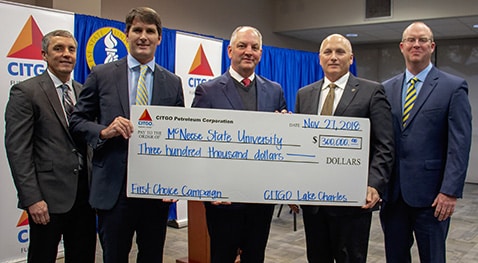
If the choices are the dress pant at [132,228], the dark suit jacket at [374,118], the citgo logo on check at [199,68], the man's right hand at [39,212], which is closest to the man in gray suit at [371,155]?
the dark suit jacket at [374,118]

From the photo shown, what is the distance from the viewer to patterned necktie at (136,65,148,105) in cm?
181

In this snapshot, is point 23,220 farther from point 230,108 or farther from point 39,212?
point 230,108

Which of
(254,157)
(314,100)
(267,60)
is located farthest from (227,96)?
(267,60)

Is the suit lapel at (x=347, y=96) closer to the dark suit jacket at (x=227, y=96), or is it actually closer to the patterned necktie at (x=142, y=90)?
the dark suit jacket at (x=227, y=96)

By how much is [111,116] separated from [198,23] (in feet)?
16.4

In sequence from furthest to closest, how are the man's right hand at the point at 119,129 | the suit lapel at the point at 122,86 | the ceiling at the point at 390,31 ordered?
the ceiling at the point at 390,31 < the suit lapel at the point at 122,86 < the man's right hand at the point at 119,129

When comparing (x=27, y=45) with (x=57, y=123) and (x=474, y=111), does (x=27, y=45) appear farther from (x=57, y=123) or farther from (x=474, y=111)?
(x=474, y=111)

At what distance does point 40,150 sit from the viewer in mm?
2053

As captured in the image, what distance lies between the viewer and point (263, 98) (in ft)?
6.48

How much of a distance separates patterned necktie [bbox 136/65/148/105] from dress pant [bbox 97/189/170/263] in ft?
1.29

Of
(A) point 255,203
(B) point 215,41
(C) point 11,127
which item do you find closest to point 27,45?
(C) point 11,127

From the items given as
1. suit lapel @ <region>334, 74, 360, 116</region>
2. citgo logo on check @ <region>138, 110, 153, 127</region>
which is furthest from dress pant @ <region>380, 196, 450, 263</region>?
citgo logo on check @ <region>138, 110, 153, 127</region>

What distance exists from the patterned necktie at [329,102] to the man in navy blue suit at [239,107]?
25 cm

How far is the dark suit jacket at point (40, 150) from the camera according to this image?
78.5 inches
